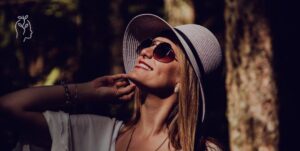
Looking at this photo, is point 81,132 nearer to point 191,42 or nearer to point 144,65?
point 144,65

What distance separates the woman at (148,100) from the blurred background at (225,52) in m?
0.17

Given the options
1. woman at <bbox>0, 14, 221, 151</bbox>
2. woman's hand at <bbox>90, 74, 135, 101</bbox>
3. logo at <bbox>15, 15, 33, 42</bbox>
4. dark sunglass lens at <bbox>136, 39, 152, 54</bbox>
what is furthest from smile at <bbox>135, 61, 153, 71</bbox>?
logo at <bbox>15, 15, 33, 42</bbox>

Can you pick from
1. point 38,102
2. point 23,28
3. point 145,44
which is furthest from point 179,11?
point 38,102

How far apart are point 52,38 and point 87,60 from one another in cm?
52

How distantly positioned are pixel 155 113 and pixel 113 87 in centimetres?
31

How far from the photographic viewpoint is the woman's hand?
13.5ft

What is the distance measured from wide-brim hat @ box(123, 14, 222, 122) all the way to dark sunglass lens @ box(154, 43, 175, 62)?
0.11m

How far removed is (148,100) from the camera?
419 centimetres

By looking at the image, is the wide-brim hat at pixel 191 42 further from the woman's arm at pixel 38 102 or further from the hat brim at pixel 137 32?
the woman's arm at pixel 38 102

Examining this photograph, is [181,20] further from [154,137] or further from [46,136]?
[46,136]

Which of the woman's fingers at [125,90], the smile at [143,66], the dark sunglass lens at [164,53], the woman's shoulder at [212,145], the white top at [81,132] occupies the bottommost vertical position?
the woman's shoulder at [212,145]

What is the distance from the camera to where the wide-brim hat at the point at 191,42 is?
13.0 ft

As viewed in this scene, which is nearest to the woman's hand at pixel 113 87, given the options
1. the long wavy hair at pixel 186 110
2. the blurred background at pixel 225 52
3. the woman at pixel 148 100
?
the woman at pixel 148 100

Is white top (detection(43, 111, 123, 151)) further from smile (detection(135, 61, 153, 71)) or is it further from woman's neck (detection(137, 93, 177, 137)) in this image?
smile (detection(135, 61, 153, 71))
